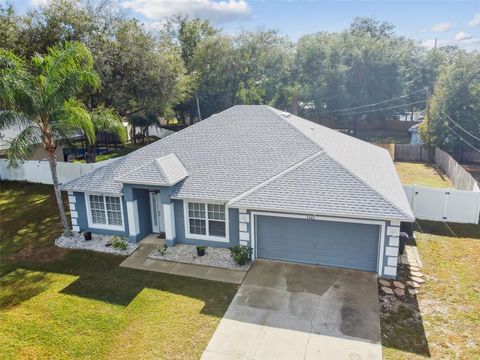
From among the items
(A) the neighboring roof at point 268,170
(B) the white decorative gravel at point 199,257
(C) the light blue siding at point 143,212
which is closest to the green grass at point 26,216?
(A) the neighboring roof at point 268,170

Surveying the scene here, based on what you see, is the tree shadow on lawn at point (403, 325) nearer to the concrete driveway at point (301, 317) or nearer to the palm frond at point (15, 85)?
the concrete driveway at point (301, 317)

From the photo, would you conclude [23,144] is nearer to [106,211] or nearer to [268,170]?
[106,211]

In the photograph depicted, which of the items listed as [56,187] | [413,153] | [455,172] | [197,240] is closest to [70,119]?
[56,187]

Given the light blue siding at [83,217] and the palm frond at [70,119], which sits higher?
the palm frond at [70,119]

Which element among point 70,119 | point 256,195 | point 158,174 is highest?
point 70,119

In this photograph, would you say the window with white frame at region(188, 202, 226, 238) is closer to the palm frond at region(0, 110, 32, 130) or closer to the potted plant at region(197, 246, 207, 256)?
the potted plant at region(197, 246, 207, 256)
